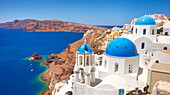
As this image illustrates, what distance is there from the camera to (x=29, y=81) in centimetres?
4012

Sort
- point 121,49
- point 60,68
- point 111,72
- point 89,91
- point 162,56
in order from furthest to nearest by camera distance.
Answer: point 60,68 → point 162,56 → point 111,72 → point 121,49 → point 89,91

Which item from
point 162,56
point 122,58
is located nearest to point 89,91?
point 122,58

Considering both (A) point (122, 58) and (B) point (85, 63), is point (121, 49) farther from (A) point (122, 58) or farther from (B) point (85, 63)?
(B) point (85, 63)

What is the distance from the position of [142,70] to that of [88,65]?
6.33 m

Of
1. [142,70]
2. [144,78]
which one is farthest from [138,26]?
[144,78]

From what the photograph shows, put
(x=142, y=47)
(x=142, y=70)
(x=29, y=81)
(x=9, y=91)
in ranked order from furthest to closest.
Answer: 1. (x=29, y=81)
2. (x=9, y=91)
3. (x=142, y=47)
4. (x=142, y=70)

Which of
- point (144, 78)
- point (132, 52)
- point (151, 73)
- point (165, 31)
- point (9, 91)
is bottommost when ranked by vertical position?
point (9, 91)

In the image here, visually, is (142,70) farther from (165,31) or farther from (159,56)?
(165,31)

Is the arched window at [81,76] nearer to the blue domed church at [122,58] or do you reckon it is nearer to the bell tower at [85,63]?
the bell tower at [85,63]

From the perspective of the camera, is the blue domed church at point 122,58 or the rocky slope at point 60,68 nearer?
the blue domed church at point 122,58

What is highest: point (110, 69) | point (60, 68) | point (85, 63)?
point (85, 63)

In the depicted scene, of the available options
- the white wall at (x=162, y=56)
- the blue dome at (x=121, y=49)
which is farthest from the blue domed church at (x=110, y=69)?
the white wall at (x=162, y=56)

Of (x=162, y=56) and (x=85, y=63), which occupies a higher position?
(x=162, y=56)

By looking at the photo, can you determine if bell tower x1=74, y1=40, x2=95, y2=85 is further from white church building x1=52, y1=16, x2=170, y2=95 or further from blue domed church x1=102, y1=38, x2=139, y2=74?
blue domed church x1=102, y1=38, x2=139, y2=74
